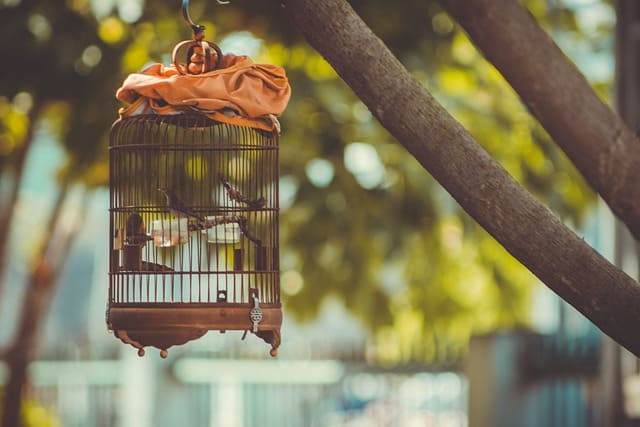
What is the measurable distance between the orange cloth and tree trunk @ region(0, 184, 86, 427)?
558 cm

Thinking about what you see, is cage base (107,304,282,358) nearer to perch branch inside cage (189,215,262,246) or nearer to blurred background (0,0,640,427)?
perch branch inside cage (189,215,262,246)

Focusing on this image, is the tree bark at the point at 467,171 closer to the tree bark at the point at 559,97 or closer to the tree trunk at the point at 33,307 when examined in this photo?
the tree bark at the point at 559,97

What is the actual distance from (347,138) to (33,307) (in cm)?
320

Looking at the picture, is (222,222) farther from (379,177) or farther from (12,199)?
(12,199)

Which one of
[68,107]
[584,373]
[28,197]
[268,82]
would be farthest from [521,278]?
[28,197]

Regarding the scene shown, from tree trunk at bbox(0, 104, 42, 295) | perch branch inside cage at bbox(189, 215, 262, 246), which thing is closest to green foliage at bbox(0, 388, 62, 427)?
tree trunk at bbox(0, 104, 42, 295)

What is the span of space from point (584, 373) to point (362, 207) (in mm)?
2695

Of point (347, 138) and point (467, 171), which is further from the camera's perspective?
point (347, 138)

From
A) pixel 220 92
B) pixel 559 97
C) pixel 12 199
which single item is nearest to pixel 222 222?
pixel 220 92

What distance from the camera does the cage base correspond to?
12.8 ft

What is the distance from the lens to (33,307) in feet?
31.6

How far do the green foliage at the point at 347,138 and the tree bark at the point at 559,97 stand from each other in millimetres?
2668

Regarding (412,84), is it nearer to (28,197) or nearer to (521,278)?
(521,278)

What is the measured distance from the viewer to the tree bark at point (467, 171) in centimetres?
339
